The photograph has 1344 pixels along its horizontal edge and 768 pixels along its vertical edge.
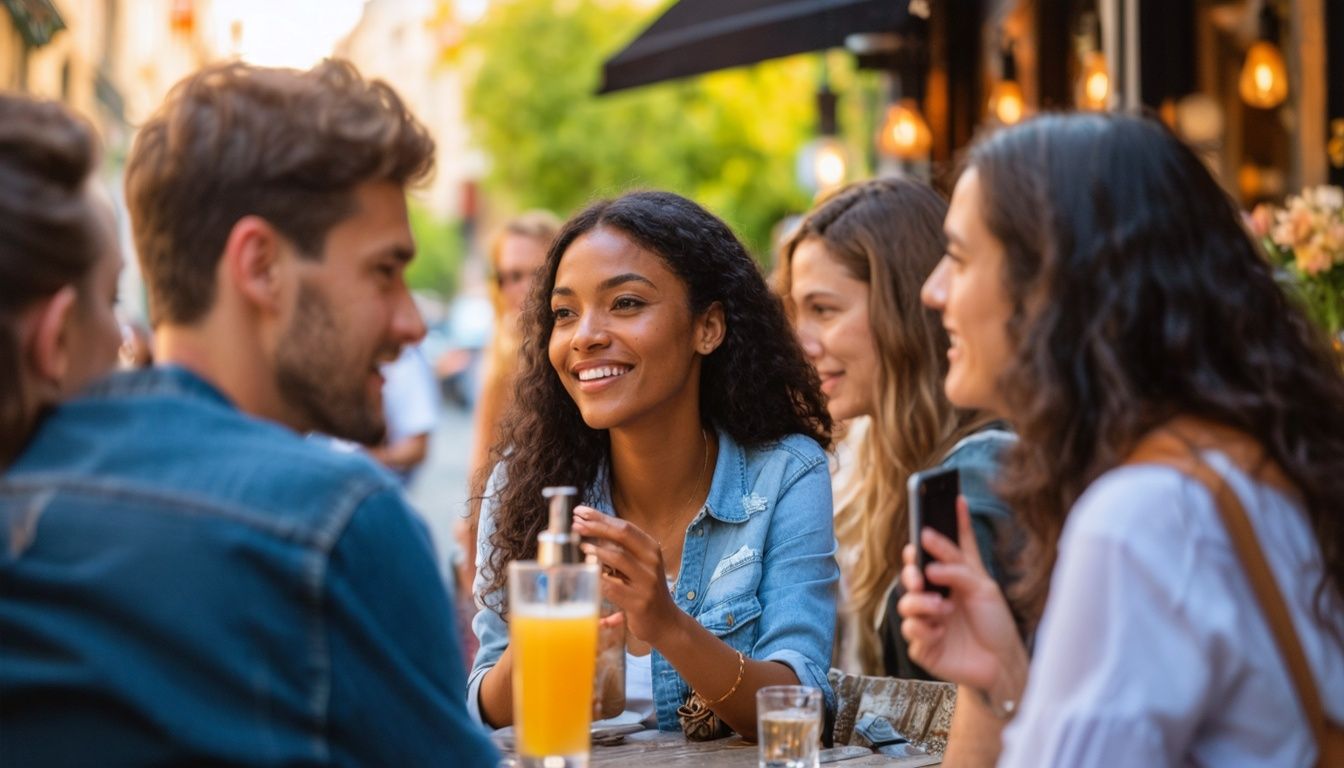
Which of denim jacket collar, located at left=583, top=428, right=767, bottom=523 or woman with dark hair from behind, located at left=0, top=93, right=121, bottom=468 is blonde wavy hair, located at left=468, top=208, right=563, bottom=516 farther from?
woman with dark hair from behind, located at left=0, top=93, right=121, bottom=468

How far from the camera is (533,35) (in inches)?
1230

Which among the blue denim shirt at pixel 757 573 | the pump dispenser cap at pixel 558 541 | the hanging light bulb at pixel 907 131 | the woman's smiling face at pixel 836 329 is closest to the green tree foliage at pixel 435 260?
the hanging light bulb at pixel 907 131

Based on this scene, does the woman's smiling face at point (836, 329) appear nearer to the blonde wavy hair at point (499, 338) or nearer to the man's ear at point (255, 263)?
the man's ear at point (255, 263)

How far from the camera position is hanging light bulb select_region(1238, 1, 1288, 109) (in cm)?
794

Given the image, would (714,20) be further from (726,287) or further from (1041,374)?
(1041,374)

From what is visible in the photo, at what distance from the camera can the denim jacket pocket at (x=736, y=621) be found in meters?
3.13

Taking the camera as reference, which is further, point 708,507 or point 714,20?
point 714,20

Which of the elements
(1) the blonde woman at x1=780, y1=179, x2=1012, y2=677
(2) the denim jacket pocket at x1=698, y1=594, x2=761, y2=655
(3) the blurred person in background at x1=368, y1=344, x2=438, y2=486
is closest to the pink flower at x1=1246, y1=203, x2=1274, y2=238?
(1) the blonde woman at x1=780, y1=179, x2=1012, y2=677

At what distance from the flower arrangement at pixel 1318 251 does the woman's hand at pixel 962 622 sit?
90.1 inches

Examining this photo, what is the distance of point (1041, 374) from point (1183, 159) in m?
0.32

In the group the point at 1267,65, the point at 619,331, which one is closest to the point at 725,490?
the point at 619,331

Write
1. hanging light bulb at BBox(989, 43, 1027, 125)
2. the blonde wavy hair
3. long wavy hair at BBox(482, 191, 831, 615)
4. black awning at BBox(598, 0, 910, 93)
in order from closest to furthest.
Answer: long wavy hair at BBox(482, 191, 831, 615) → the blonde wavy hair → black awning at BBox(598, 0, 910, 93) → hanging light bulb at BBox(989, 43, 1027, 125)

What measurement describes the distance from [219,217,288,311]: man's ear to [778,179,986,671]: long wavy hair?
231cm

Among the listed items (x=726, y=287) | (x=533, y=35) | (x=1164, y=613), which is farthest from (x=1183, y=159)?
(x=533, y=35)
